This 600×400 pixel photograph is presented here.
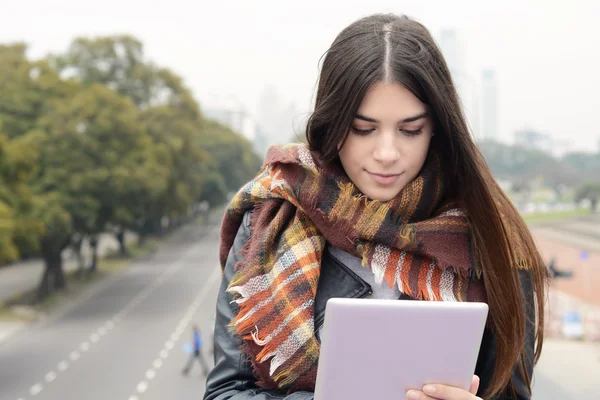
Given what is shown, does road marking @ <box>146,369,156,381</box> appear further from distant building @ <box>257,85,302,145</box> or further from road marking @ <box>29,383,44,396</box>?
distant building @ <box>257,85,302,145</box>

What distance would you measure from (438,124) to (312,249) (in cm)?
38

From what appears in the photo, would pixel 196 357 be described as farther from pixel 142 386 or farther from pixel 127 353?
pixel 127 353

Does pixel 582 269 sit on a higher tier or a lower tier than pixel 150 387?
lower

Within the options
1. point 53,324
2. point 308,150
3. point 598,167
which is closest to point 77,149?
point 53,324

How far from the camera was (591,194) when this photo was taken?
131ft

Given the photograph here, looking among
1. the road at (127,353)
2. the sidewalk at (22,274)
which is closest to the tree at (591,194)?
the road at (127,353)

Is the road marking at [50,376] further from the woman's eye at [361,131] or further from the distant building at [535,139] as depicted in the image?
the distant building at [535,139]

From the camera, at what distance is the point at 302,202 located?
6.19 feet

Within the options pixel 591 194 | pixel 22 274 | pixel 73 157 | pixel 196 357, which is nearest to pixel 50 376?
pixel 196 357

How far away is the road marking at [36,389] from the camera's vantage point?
15.5 m

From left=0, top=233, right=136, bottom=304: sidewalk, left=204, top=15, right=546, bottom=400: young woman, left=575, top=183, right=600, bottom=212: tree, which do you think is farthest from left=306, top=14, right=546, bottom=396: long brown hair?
left=575, top=183, right=600, bottom=212: tree

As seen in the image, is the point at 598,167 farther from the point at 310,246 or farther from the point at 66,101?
the point at 310,246

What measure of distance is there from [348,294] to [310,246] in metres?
0.13

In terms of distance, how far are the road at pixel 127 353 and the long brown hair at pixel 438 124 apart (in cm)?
1226
